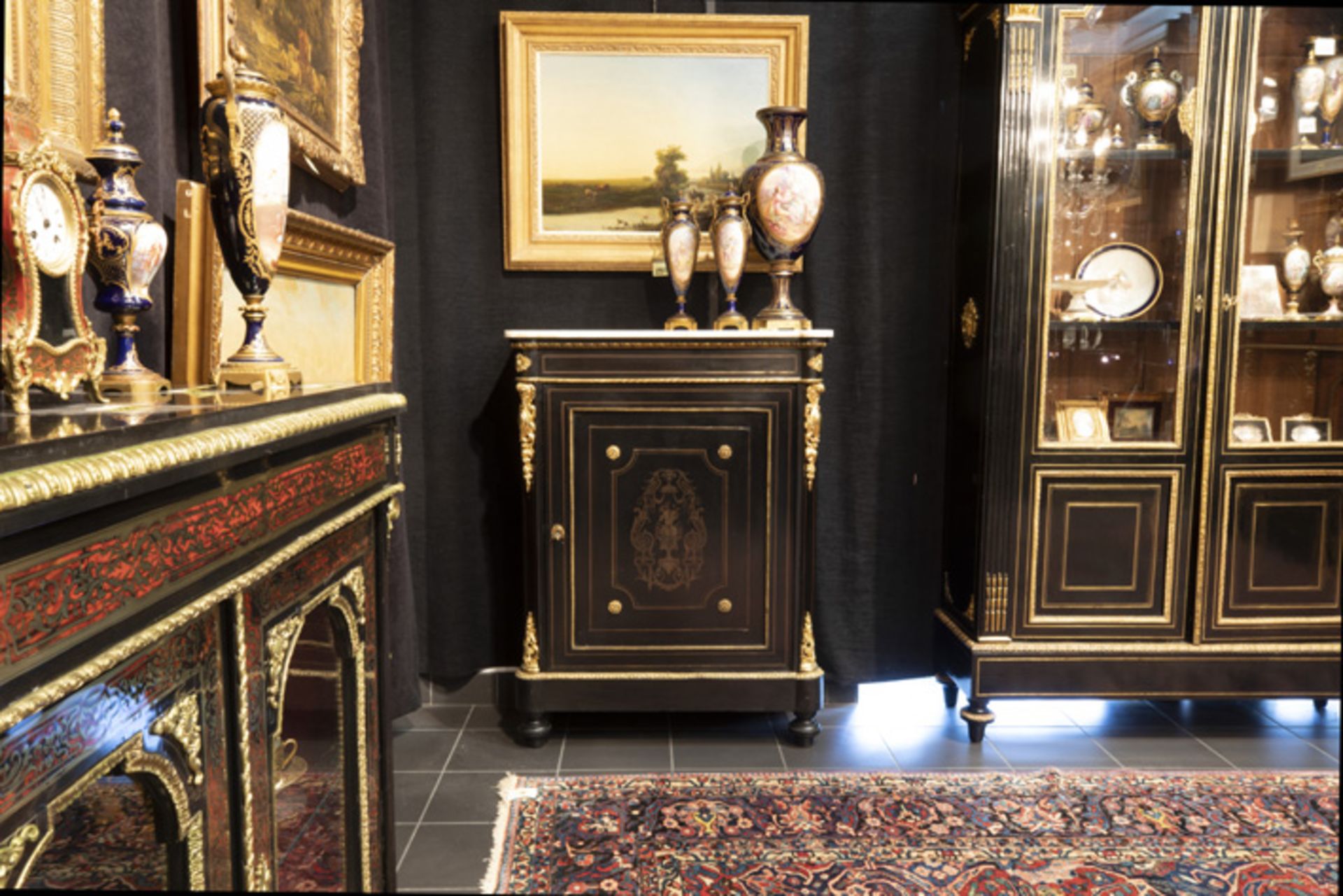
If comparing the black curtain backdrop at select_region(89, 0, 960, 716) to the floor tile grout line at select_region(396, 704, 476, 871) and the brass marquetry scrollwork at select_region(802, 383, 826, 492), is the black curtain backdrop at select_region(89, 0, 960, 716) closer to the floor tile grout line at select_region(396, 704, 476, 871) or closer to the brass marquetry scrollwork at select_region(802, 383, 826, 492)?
the floor tile grout line at select_region(396, 704, 476, 871)

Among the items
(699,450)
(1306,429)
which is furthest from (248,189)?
(1306,429)

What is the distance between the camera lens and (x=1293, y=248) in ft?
9.20

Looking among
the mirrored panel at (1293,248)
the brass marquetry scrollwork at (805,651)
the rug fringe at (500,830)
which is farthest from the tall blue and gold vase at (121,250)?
the mirrored panel at (1293,248)

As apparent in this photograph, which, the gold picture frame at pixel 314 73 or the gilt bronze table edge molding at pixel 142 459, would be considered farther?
the gold picture frame at pixel 314 73

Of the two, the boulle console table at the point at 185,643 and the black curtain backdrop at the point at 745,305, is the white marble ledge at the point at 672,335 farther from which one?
the boulle console table at the point at 185,643

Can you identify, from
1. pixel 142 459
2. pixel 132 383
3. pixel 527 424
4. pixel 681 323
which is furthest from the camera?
pixel 681 323

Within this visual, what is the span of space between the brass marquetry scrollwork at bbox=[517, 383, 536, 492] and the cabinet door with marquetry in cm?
9

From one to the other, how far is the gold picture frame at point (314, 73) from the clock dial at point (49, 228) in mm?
860

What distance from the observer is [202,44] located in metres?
1.61

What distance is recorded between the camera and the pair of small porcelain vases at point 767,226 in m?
2.74

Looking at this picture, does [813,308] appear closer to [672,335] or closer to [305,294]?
[672,335]

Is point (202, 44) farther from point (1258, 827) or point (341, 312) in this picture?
point (1258, 827)

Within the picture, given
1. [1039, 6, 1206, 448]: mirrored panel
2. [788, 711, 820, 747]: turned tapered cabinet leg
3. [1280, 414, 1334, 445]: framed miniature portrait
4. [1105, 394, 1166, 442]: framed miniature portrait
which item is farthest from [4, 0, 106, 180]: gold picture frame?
[1280, 414, 1334, 445]: framed miniature portrait

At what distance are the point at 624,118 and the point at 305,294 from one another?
127 centimetres
